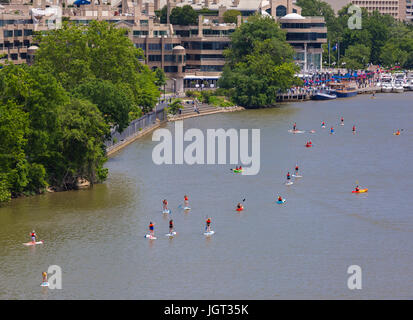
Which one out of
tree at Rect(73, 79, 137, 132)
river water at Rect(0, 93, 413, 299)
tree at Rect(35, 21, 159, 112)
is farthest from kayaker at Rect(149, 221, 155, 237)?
tree at Rect(35, 21, 159, 112)

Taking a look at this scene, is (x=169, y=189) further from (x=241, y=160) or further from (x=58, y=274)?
(x=58, y=274)

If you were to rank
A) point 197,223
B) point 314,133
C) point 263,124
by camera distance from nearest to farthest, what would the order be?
point 197,223, point 314,133, point 263,124

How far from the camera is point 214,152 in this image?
146750 mm

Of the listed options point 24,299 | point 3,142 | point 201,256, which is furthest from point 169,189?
point 24,299

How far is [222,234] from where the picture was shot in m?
96.1

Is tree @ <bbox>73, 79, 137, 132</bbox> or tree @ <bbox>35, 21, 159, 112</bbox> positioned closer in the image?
tree @ <bbox>73, 79, 137, 132</bbox>

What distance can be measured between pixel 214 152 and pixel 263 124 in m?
38.4

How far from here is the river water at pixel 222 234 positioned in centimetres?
8088

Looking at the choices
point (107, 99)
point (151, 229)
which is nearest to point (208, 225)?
point (151, 229)

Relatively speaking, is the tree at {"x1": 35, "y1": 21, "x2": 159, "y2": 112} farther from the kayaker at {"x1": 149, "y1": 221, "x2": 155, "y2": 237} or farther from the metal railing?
the kayaker at {"x1": 149, "y1": 221, "x2": 155, "y2": 237}

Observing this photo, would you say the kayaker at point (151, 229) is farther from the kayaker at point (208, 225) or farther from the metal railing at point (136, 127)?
the metal railing at point (136, 127)

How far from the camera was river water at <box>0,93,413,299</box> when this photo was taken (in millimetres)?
80875

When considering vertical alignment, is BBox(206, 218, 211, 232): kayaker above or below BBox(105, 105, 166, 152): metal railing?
below

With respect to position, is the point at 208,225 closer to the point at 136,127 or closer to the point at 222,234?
the point at 222,234
